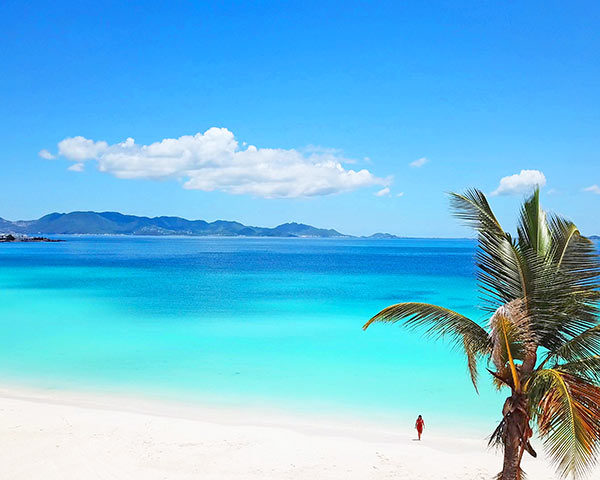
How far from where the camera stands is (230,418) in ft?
46.9

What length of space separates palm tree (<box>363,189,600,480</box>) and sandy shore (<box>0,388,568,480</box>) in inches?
178

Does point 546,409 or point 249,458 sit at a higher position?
point 546,409

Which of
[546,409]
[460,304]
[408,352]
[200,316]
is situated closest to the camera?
[546,409]

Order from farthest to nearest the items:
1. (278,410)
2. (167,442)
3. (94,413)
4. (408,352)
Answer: (408,352)
(278,410)
(94,413)
(167,442)

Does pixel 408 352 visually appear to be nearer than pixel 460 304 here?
Yes

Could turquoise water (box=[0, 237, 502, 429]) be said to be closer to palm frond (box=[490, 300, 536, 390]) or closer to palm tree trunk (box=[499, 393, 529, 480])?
palm tree trunk (box=[499, 393, 529, 480])

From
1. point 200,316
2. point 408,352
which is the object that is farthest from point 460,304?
point 200,316

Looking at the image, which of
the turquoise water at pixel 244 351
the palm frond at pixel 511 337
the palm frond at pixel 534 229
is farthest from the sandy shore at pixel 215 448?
the palm frond at pixel 534 229

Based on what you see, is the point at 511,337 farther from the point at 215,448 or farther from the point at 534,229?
the point at 215,448

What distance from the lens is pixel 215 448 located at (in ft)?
37.3

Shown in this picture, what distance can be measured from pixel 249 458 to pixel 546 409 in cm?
702

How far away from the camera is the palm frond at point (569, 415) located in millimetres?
5344

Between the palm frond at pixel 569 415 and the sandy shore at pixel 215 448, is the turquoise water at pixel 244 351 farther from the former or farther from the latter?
the palm frond at pixel 569 415

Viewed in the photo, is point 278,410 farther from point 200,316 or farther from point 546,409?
point 200,316
